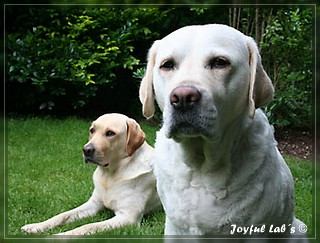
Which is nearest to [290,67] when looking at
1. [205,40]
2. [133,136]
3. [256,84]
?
[133,136]

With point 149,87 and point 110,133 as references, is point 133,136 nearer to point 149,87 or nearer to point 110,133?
point 110,133

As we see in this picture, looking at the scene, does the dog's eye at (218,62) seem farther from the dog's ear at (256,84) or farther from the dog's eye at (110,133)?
the dog's eye at (110,133)

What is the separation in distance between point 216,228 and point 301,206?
1.26 m

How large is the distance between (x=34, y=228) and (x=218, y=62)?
1.44 metres

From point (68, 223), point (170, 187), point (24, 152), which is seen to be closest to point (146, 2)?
point (170, 187)

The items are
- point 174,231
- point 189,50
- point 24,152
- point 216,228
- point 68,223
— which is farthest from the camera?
point 24,152

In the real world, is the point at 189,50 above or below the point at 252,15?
above

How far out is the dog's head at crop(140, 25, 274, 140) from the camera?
1872 mm

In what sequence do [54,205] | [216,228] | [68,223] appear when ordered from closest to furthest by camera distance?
1. [216,228]
2. [68,223]
3. [54,205]

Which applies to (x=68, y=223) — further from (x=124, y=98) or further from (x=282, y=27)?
(x=282, y=27)

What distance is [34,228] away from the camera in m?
2.87

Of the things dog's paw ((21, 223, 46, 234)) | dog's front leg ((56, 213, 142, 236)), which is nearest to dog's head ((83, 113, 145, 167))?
dog's front leg ((56, 213, 142, 236))

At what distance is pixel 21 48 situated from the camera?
3809 millimetres

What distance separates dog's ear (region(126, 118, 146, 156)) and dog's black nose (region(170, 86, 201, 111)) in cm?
136
